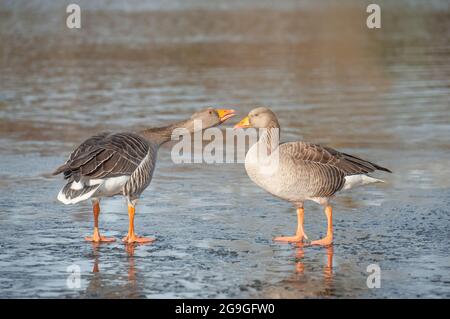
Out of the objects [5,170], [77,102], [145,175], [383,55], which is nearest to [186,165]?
[5,170]

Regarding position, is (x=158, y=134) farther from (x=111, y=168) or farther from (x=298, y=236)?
(x=298, y=236)

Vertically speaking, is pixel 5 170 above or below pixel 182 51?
below

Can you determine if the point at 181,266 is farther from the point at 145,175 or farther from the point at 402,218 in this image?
the point at 402,218

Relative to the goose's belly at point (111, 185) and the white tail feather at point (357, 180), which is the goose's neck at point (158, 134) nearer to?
the goose's belly at point (111, 185)

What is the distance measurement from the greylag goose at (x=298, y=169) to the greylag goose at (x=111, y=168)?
3.33 feet

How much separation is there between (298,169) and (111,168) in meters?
1.81

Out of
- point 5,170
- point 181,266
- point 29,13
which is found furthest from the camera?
point 29,13

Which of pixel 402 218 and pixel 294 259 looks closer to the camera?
pixel 294 259

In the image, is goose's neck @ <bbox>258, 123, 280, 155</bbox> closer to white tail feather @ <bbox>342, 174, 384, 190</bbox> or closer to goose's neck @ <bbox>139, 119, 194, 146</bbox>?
white tail feather @ <bbox>342, 174, 384, 190</bbox>

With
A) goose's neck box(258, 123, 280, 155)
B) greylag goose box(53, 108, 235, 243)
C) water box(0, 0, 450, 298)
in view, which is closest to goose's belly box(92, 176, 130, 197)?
greylag goose box(53, 108, 235, 243)

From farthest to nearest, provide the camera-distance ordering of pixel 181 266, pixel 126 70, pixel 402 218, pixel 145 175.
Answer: pixel 126 70
pixel 402 218
pixel 145 175
pixel 181 266
